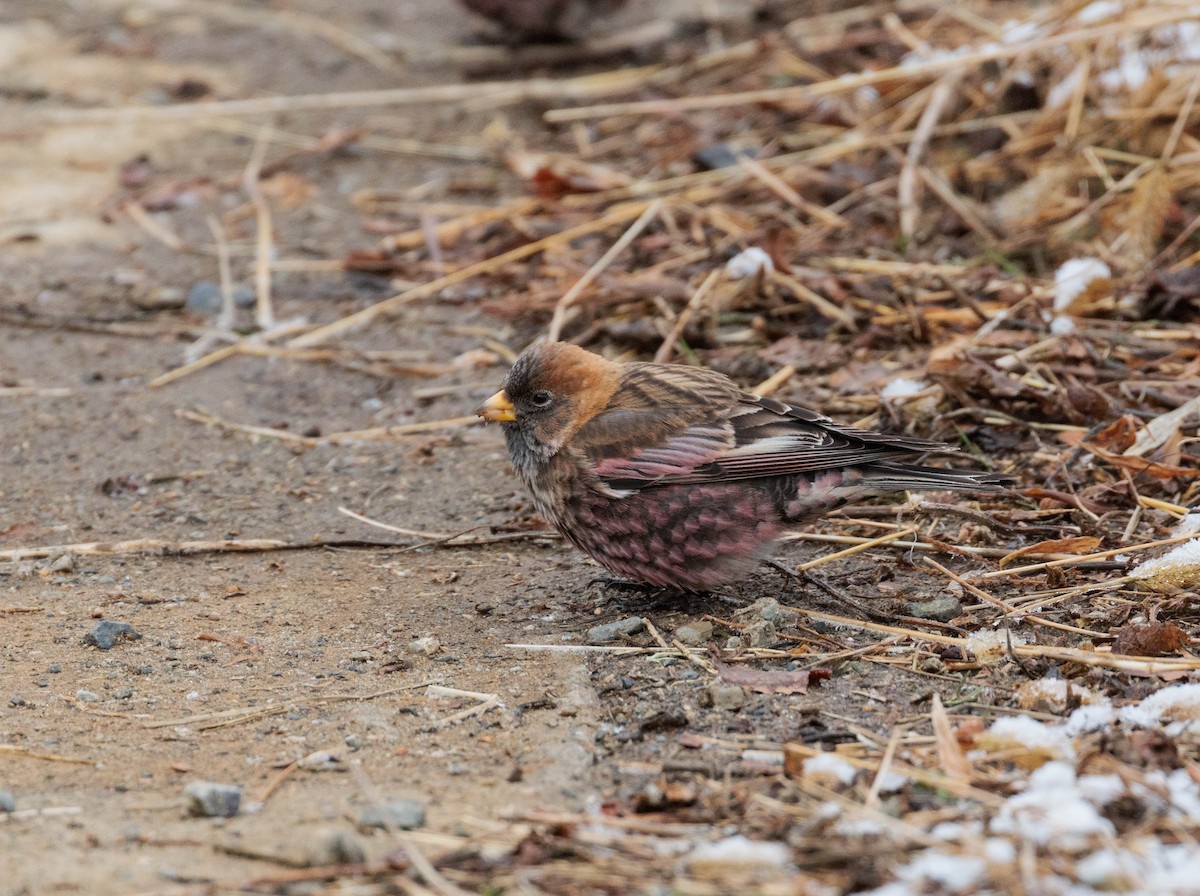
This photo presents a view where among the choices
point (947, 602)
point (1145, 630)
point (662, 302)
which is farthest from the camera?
point (662, 302)

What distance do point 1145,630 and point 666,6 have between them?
25.2 ft

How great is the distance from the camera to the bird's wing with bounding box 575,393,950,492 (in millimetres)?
4613

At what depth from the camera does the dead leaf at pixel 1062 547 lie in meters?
4.66

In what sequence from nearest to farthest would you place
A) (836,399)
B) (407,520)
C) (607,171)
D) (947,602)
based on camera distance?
(947,602) → (407,520) → (836,399) → (607,171)

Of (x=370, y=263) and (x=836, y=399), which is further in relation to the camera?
(x=370, y=263)

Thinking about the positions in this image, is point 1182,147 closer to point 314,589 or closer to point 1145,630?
point 1145,630

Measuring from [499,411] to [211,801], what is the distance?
2076 mm

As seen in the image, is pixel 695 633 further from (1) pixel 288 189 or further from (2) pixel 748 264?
(1) pixel 288 189

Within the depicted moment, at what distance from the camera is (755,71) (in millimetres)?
9336

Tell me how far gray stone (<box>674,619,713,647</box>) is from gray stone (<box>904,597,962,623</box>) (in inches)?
24.8

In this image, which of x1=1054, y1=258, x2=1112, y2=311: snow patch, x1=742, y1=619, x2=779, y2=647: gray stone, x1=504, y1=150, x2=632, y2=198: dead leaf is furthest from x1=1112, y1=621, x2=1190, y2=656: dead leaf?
x1=504, y1=150, x2=632, y2=198: dead leaf

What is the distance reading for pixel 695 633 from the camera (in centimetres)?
438

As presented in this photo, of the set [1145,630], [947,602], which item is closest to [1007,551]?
[947,602]

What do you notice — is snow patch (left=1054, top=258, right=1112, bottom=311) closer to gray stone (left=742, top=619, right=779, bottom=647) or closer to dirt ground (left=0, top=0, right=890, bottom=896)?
dirt ground (left=0, top=0, right=890, bottom=896)
